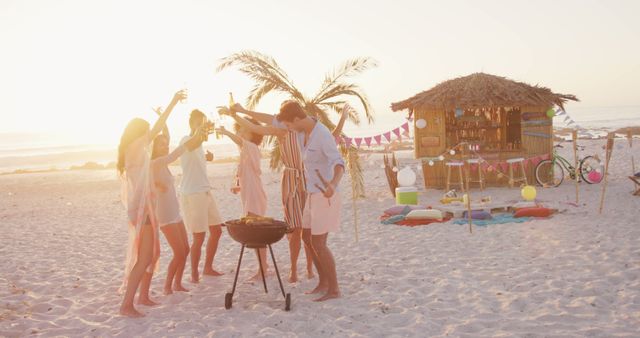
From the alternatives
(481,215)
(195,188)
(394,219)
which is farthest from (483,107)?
(195,188)

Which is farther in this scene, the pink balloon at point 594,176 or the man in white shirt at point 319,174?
the pink balloon at point 594,176

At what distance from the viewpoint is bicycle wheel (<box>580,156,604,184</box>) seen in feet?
46.5

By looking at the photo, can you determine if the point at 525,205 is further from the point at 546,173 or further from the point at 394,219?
the point at 546,173

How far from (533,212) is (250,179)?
224 inches

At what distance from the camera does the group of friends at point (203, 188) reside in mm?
4824

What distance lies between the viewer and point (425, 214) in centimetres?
966

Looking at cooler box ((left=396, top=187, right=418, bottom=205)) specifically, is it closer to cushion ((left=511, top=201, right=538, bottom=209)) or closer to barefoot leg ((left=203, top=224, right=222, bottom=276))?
cushion ((left=511, top=201, right=538, bottom=209))

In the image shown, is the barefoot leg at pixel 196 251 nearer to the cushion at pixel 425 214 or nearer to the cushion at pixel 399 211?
the cushion at pixel 425 214

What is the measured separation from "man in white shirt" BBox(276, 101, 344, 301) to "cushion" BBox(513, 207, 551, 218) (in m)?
5.46

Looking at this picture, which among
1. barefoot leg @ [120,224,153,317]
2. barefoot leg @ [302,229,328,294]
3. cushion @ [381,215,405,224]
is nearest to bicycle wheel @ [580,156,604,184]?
cushion @ [381,215,405,224]

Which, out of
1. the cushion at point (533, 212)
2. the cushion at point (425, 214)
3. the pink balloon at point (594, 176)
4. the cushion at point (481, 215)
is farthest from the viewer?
the pink balloon at point (594, 176)

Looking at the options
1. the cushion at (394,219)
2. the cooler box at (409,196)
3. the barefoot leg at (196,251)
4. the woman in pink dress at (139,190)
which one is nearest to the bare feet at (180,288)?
the barefoot leg at (196,251)

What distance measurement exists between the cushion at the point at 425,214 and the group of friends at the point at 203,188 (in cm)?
396

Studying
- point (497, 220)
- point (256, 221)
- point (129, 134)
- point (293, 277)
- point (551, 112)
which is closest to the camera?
point (129, 134)
